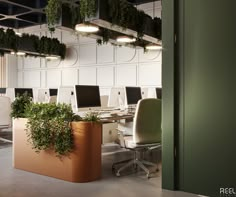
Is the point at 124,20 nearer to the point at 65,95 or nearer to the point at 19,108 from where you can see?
the point at 65,95

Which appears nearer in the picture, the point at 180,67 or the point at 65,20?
the point at 180,67

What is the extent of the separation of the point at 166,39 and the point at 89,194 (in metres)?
2.01

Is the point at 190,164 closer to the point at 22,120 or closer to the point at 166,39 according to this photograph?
the point at 166,39

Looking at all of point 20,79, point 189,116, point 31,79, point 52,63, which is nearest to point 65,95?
point 189,116

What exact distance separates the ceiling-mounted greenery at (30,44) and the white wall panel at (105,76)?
1.64 m

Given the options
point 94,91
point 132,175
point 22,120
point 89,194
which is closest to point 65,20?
point 94,91

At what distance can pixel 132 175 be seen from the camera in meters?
4.15

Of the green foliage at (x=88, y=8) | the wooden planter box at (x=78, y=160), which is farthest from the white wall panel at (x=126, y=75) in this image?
the wooden planter box at (x=78, y=160)

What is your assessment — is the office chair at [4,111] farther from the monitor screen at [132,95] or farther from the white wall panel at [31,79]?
the white wall panel at [31,79]

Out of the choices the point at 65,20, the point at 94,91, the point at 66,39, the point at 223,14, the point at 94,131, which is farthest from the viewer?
the point at 66,39

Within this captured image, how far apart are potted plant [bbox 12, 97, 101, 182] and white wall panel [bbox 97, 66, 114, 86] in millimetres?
5605

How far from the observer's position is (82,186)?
3611 mm

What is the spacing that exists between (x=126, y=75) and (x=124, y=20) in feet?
11.5

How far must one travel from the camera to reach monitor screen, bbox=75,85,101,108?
16.3 feet
